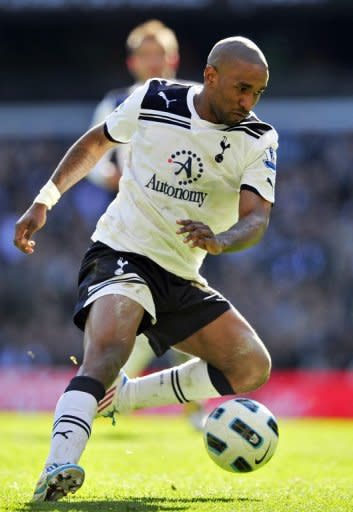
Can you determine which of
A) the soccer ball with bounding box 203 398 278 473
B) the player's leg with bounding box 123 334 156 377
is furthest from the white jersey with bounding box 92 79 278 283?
the player's leg with bounding box 123 334 156 377

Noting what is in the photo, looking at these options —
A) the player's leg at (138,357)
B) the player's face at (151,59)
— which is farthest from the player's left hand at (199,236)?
the player's face at (151,59)

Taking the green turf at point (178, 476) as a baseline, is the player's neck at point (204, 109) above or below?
above

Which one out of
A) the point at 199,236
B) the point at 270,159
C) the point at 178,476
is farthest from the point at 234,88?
the point at 178,476

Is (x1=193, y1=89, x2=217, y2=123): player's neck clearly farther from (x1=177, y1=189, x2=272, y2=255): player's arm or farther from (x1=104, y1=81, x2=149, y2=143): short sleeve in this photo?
(x1=177, y1=189, x2=272, y2=255): player's arm

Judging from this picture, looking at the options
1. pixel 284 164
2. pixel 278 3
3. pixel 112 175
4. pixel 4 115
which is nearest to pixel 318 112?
pixel 284 164

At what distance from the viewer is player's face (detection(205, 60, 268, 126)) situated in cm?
529

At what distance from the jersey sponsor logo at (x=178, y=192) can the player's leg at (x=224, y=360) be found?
0.62 metres

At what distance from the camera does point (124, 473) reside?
247 inches

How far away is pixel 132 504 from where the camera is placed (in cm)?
485

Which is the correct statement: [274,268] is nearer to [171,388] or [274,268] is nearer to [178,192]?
[171,388]

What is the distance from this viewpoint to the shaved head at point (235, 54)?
5311mm

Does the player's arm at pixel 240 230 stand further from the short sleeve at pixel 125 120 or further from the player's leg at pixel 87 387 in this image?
Result: the short sleeve at pixel 125 120

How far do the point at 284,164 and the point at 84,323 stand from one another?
14103 mm

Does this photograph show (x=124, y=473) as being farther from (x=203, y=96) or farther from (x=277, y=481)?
(x=203, y=96)
